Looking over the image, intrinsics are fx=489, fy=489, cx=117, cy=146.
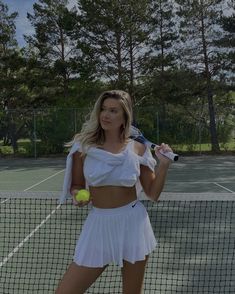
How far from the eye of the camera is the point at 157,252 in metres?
6.15

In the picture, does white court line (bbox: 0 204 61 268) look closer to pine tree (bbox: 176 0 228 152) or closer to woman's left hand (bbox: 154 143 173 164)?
woman's left hand (bbox: 154 143 173 164)

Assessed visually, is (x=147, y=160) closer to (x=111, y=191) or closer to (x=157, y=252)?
(x=111, y=191)

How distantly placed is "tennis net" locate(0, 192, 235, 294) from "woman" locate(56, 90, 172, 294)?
1876 millimetres

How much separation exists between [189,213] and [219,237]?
6.31 ft

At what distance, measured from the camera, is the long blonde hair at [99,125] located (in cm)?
279

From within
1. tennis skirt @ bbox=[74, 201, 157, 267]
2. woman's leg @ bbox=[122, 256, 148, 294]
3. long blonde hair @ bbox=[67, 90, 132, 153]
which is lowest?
woman's leg @ bbox=[122, 256, 148, 294]

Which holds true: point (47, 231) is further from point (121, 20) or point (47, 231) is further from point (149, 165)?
point (121, 20)

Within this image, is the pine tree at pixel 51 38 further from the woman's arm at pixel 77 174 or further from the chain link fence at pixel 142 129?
the woman's arm at pixel 77 174

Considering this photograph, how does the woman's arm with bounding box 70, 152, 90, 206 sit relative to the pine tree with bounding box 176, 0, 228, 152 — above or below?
below

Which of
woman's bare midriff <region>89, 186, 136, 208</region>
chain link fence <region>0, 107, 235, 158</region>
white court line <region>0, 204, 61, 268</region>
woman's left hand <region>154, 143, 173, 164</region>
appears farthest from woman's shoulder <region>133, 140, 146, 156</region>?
chain link fence <region>0, 107, 235, 158</region>

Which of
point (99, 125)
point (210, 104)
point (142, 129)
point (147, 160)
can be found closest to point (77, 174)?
point (99, 125)

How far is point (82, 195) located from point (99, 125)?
16.9 inches

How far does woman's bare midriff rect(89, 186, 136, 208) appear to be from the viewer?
2.74 meters

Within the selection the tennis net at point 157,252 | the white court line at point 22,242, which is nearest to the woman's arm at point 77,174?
the tennis net at point 157,252
